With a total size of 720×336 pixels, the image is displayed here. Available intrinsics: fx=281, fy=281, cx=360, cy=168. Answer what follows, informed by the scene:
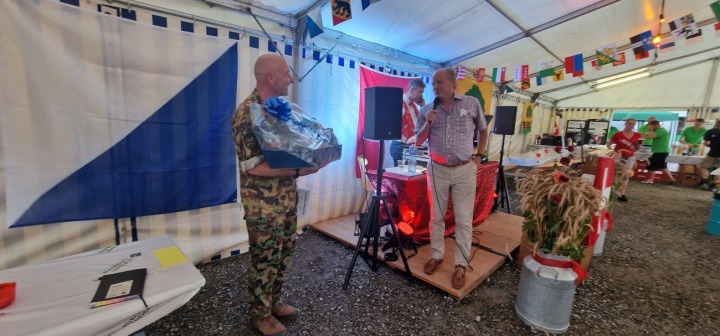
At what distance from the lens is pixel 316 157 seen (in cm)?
140

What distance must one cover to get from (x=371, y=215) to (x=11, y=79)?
2.34 metres

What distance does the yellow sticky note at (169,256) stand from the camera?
4.37 ft

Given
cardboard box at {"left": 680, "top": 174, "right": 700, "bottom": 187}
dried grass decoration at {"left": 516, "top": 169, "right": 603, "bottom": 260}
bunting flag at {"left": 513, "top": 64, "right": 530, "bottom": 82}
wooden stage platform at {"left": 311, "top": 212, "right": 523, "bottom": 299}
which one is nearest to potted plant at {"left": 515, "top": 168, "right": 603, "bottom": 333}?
dried grass decoration at {"left": 516, "top": 169, "right": 603, "bottom": 260}

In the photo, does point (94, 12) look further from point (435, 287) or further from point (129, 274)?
point (435, 287)

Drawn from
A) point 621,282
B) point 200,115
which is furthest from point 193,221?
point 621,282

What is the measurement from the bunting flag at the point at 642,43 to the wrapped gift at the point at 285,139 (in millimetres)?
5188

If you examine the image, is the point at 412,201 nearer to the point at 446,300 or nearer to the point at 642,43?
the point at 446,300

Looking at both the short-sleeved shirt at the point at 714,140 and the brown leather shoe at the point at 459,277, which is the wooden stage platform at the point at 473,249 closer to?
the brown leather shoe at the point at 459,277

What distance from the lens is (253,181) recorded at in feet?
4.78

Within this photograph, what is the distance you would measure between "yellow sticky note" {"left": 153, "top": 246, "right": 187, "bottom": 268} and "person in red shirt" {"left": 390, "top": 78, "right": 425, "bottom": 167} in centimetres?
253

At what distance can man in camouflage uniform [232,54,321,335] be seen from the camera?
1.41m

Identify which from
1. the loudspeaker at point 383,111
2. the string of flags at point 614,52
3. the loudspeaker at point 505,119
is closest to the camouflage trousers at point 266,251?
the loudspeaker at point 383,111

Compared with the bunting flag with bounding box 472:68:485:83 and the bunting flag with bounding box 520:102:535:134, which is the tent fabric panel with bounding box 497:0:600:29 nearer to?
the bunting flag with bounding box 472:68:485:83

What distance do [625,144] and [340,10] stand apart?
216 inches
